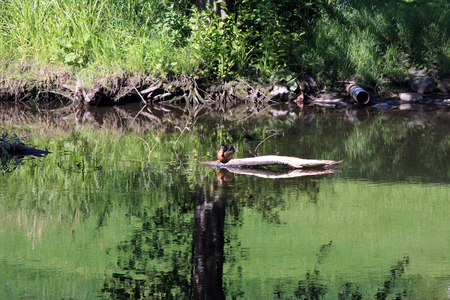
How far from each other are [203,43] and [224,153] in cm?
443

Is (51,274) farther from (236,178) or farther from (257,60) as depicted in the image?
(257,60)

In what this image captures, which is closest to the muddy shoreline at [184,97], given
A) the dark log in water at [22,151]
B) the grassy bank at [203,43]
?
the grassy bank at [203,43]

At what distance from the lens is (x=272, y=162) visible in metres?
4.78

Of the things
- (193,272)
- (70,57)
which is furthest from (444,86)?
(193,272)

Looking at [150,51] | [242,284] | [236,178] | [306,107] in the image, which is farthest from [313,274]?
[150,51]

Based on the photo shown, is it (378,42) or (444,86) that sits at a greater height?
(378,42)

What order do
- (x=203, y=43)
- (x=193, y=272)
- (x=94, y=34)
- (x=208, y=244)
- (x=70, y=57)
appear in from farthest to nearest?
(x=94, y=34), (x=70, y=57), (x=203, y=43), (x=208, y=244), (x=193, y=272)

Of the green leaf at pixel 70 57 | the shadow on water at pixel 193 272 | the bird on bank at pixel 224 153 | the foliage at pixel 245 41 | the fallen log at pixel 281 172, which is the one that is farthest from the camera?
the green leaf at pixel 70 57

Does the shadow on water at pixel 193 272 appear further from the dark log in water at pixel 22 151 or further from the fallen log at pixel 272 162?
the dark log in water at pixel 22 151

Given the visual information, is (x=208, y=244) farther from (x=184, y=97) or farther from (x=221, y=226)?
(x=184, y=97)

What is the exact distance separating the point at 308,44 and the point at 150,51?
121 inches

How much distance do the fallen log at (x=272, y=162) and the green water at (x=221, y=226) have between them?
170 mm

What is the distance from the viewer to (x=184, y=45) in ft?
31.7

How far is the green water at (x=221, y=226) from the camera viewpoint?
8.94 ft
